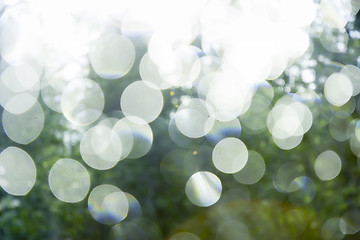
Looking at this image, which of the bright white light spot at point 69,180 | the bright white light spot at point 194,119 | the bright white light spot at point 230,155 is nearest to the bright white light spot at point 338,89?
the bright white light spot at point 230,155

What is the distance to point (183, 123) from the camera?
613 centimetres

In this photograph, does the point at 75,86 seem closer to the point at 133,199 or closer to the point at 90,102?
the point at 90,102

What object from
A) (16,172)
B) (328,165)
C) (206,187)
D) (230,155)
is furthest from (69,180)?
(328,165)

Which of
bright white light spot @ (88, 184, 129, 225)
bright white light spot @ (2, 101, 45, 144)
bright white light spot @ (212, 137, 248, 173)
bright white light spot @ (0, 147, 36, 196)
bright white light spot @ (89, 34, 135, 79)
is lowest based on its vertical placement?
bright white light spot @ (88, 184, 129, 225)

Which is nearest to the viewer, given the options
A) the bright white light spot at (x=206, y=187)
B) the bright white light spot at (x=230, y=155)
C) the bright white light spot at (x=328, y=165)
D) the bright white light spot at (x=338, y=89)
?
the bright white light spot at (x=338, y=89)

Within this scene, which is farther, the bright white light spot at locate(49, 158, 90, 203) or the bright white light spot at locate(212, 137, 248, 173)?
the bright white light spot at locate(212, 137, 248, 173)

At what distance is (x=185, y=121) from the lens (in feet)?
20.2

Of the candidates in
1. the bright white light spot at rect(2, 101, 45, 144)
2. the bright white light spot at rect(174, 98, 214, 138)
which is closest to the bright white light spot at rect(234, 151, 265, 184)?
the bright white light spot at rect(174, 98, 214, 138)

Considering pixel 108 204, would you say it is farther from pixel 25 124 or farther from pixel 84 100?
pixel 25 124

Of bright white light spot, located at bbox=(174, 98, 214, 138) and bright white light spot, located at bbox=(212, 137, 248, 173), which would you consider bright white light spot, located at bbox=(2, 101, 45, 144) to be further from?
bright white light spot, located at bbox=(212, 137, 248, 173)

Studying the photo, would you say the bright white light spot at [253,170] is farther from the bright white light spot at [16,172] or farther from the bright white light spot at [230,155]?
the bright white light spot at [16,172]

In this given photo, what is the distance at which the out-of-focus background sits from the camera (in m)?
5.49

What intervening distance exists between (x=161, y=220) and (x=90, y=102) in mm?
1838

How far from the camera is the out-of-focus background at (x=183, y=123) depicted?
18.0 feet
